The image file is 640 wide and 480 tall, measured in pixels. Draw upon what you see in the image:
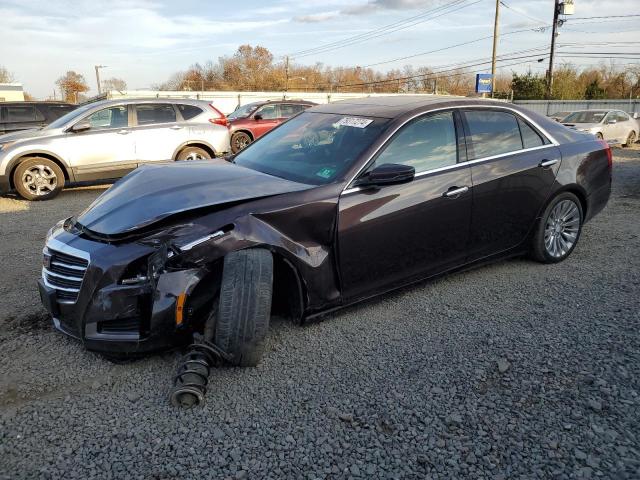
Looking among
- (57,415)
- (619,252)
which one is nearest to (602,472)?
(57,415)

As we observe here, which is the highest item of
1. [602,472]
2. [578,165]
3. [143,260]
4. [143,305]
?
[578,165]

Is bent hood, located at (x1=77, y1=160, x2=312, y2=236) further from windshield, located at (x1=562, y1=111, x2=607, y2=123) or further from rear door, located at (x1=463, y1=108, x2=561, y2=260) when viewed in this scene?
windshield, located at (x1=562, y1=111, x2=607, y2=123)

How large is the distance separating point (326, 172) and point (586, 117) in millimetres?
16805

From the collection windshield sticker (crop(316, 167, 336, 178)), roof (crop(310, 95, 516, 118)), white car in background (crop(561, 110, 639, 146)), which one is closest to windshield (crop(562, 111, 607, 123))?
white car in background (crop(561, 110, 639, 146))

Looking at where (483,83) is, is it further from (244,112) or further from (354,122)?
(354,122)

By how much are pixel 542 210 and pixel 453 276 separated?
1.01 metres

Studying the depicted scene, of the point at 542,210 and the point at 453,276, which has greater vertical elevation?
the point at 542,210

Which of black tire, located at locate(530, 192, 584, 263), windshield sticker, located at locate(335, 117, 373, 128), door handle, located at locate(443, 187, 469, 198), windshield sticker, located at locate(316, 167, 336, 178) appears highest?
windshield sticker, located at locate(335, 117, 373, 128)

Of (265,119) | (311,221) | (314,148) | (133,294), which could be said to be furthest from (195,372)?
(265,119)

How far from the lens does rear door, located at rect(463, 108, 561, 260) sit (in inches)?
161

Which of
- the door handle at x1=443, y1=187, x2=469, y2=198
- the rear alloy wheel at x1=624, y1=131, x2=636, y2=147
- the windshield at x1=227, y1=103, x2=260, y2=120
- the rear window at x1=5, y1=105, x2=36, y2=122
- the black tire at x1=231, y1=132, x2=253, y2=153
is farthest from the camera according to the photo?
the rear alloy wheel at x1=624, y1=131, x2=636, y2=147

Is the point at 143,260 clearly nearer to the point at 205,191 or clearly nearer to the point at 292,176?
the point at 205,191

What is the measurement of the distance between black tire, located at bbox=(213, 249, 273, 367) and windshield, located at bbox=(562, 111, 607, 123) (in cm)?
1715

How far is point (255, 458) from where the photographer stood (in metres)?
2.35
